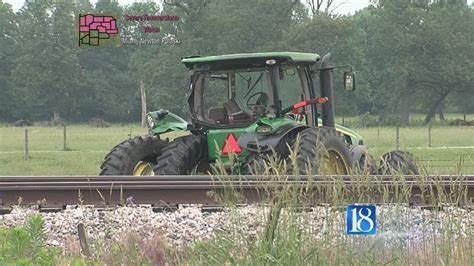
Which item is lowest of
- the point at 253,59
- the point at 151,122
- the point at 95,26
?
Answer: the point at 151,122

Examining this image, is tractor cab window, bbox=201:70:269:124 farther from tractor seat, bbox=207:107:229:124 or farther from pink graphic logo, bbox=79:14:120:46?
pink graphic logo, bbox=79:14:120:46

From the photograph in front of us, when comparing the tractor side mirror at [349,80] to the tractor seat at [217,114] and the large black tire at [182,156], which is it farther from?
the large black tire at [182,156]

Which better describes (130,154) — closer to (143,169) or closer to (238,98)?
(143,169)

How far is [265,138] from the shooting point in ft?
32.2

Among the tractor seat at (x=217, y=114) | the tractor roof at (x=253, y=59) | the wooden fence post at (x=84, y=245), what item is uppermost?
the tractor roof at (x=253, y=59)

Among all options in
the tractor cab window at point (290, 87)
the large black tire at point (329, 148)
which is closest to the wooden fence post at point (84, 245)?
the large black tire at point (329, 148)

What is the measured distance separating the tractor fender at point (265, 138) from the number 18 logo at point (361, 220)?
13.0 ft

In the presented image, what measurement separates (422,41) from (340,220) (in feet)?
227

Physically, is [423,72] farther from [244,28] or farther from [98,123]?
[98,123]

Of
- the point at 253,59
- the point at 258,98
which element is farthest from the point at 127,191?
the point at 258,98

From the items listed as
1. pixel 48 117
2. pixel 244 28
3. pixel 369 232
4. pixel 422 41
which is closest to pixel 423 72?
pixel 422 41

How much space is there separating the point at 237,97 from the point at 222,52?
4923cm

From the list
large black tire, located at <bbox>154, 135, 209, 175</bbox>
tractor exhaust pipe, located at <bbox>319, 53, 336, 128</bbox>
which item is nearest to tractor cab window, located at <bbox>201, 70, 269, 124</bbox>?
large black tire, located at <bbox>154, 135, 209, 175</bbox>

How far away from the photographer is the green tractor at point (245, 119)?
33.0ft
